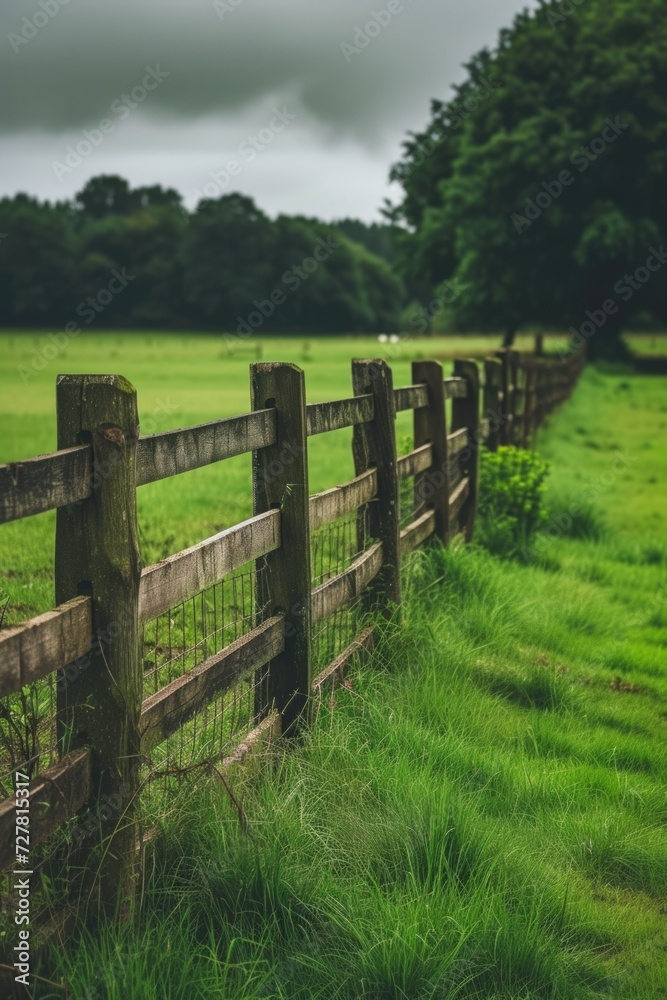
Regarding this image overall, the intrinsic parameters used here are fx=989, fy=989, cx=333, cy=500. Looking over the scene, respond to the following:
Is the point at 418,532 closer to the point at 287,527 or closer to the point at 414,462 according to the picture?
the point at 414,462

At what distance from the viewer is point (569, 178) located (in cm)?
3828

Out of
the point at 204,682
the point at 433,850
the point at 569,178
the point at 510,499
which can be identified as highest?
the point at 569,178

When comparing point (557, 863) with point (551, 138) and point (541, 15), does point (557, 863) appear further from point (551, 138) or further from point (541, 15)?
point (541, 15)

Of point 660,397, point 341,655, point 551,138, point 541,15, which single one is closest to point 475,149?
point 551,138

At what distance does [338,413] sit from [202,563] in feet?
5.14

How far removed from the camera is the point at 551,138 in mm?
38000

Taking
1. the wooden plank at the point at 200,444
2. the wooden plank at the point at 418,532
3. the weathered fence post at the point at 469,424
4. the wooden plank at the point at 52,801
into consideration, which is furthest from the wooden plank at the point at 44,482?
the weathered fence post at the point at 469,424

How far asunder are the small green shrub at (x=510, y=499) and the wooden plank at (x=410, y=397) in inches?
82.3

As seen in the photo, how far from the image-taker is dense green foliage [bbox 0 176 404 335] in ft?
309

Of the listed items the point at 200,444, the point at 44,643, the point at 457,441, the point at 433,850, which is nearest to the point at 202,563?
the point at 200,444

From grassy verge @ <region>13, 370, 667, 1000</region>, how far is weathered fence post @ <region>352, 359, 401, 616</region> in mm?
246

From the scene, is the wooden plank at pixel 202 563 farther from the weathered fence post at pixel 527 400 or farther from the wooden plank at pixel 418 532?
the weathered fence post at pixel 527 400

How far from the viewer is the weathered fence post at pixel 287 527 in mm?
3705

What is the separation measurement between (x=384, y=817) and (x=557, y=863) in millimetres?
655
